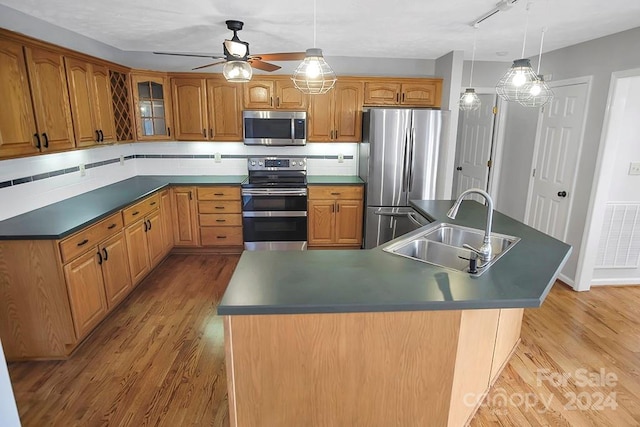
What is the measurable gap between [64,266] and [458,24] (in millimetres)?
3385

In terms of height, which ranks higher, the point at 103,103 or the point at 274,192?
the point at 103,103

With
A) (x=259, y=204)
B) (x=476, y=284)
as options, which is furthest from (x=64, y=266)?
(x=476, y=284)

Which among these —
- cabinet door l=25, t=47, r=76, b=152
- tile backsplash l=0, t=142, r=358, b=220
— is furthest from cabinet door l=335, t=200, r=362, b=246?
cabinet door l=25, t=47, r=76, b=152

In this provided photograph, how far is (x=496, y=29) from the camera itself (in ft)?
10.1

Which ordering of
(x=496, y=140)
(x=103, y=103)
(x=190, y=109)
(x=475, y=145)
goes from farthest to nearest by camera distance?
(x=475, y=145) < (x=496, y=140) < (x=190, y=109) < (x=103, y=103)

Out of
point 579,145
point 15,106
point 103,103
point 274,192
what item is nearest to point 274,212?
point 274,192

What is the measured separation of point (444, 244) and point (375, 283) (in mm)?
834

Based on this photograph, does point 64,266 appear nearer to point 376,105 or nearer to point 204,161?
point 204,161

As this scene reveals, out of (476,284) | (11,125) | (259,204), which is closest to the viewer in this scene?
(476,284)

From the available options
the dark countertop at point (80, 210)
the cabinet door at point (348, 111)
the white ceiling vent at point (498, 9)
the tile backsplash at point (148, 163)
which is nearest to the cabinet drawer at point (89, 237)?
the dark countertop at point (80, 210)

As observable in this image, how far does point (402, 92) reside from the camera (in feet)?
14.3

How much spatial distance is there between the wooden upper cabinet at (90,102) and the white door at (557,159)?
4.48 metres

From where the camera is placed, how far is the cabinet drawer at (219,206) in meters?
4.29

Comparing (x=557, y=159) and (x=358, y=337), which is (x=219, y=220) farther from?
(x=557, y=159)
